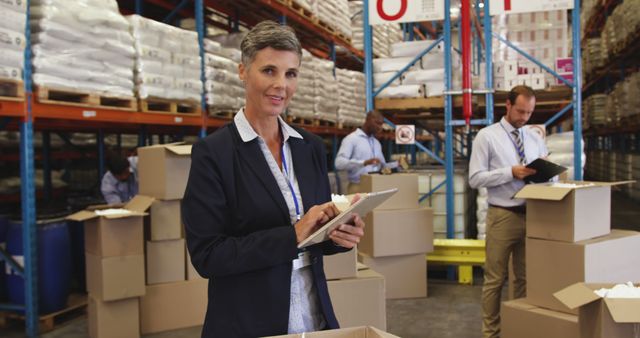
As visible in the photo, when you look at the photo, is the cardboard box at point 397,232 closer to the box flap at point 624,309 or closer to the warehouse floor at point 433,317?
the warehouse floor at point 433,317

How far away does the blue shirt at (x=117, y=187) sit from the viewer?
6.56m

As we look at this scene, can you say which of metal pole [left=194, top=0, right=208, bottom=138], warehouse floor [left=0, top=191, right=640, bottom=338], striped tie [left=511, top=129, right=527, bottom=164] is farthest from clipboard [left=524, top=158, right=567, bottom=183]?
metal pole [left=194, top=0, right=208, bottom=138]

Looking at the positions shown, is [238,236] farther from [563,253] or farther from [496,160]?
[496,160]

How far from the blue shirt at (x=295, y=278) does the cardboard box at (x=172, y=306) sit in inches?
138

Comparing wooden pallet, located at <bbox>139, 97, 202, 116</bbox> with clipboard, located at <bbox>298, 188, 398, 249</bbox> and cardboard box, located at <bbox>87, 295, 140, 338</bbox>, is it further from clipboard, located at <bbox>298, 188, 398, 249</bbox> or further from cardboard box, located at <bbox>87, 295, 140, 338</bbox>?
clipboard, located at <bbox>298, 188, 398, 249</bbox>

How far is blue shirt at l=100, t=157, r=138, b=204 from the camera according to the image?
21.5 ft

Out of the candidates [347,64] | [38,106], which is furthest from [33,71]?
[347,64]

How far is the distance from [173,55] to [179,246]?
6.60ft

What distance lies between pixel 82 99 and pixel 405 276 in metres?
3.63

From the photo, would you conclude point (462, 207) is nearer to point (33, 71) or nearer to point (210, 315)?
point (33, 71)

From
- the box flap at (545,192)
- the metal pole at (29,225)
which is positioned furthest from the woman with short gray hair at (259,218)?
the metal pole at (29,225)

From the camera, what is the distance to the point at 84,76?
4.92 meters

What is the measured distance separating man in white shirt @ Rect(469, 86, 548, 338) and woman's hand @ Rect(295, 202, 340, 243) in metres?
2.96

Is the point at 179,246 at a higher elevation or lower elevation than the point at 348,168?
lower
